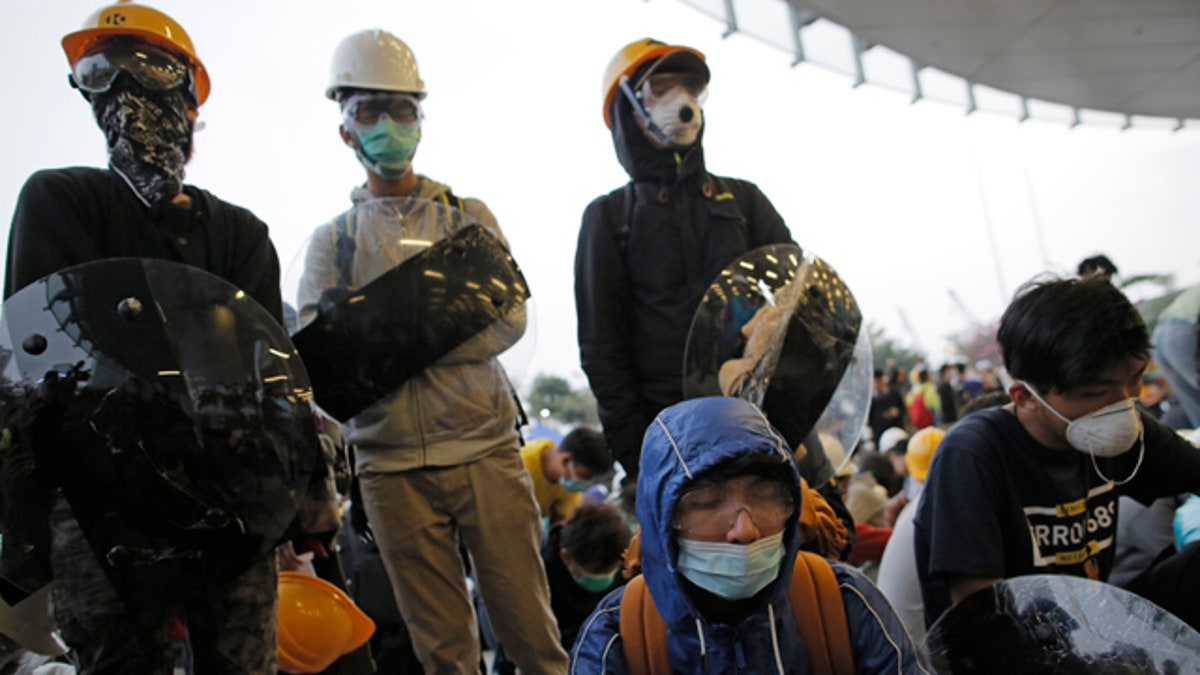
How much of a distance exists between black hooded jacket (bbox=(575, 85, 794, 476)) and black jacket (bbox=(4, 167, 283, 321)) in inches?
41.6

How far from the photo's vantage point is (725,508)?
1872 mm

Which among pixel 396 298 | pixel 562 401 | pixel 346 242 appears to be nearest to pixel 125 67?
pixel 346 242

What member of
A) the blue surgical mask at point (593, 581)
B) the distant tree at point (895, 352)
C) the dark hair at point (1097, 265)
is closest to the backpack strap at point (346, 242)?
the blue surgical mask at point (593, 581)

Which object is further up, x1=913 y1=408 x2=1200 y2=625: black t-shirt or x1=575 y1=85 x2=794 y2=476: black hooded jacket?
x1=575 y1=85 x2=794 y2=476: black hooded jacket

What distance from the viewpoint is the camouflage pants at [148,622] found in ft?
6.31

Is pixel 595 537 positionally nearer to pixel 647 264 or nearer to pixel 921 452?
pixel 647 264

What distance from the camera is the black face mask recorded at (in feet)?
7.86

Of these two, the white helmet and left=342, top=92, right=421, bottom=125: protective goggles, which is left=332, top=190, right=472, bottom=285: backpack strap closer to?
left=342, top=92, right=421, bottom=125: protective goggles

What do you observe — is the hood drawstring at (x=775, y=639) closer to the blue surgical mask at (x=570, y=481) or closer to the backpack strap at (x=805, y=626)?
the backpack strap at (x=805, y=626)

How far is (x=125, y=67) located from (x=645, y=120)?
1.64 m

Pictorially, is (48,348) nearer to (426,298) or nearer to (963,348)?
(426,298)

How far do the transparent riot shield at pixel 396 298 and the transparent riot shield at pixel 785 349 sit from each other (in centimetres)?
62

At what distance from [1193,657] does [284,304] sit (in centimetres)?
245

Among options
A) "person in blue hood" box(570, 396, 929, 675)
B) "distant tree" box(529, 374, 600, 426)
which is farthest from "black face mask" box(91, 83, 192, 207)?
"distant tree" box(529, 374, 600, 426)
